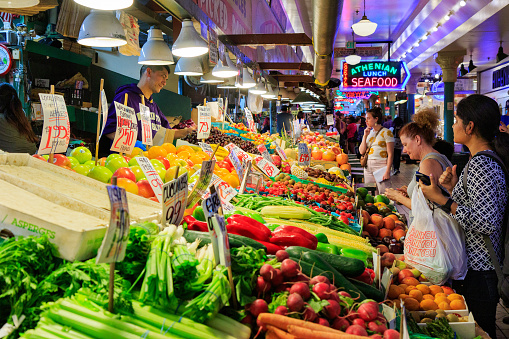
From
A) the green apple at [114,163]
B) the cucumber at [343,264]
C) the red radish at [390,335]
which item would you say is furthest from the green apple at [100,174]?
the red radish at [390,335]

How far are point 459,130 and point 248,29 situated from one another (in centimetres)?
512

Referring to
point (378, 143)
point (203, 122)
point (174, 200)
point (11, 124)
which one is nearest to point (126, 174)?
point (174, 200)

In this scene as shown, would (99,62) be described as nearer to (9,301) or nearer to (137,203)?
(137,203)

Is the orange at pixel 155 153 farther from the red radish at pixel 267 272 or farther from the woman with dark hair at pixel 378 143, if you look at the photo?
the woman with dark hair at pixel 378 143

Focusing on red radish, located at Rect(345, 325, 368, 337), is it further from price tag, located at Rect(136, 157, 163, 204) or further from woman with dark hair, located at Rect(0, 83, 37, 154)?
woman with dark hair, located at Rect(0, 83, 37, 154)

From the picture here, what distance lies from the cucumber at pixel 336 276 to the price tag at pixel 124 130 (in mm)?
1794

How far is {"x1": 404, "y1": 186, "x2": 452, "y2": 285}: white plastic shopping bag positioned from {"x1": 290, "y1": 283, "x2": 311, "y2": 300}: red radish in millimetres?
1804

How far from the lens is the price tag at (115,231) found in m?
1.19

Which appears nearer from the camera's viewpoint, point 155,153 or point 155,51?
point 155,153

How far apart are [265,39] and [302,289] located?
17.4 ft

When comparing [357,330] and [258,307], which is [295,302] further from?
[357,330]

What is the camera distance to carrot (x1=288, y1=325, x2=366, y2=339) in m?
1.41

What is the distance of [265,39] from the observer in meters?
6.31

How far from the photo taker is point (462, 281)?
3.13 m
